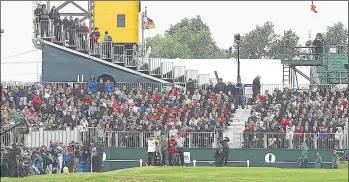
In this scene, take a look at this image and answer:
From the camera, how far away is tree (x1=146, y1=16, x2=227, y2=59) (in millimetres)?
127500

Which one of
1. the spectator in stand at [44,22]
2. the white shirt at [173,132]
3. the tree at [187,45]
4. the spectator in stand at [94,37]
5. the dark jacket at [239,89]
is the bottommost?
the white shirt at [173,132]

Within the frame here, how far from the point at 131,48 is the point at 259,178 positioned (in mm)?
33641

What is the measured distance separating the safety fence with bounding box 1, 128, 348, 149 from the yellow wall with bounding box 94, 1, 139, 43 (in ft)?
55.4

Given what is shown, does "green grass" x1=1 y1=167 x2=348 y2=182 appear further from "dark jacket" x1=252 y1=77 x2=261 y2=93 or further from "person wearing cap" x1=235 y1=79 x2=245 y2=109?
"dark jacket" x1=252 y1=77 x2=261 y2=93

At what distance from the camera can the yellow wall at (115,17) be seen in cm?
7031

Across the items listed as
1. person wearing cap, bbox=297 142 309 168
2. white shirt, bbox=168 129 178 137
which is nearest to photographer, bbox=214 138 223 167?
white shirt, bbox=168 129 178 137

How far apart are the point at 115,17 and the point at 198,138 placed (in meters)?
18.6

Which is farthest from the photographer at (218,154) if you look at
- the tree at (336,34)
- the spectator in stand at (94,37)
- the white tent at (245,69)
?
the tree at (336,34)

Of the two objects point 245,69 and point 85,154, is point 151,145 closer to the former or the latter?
point 85,154

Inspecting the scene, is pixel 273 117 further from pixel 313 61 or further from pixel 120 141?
pixel 313 61

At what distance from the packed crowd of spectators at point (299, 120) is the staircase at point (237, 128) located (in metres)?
0.41

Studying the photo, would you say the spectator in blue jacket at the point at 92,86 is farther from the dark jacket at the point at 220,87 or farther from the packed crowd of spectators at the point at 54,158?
the packed crowd of spectators at the point at 54,158

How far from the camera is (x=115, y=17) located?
7069cm

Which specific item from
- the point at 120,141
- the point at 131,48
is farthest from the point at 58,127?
the point at 131,48
